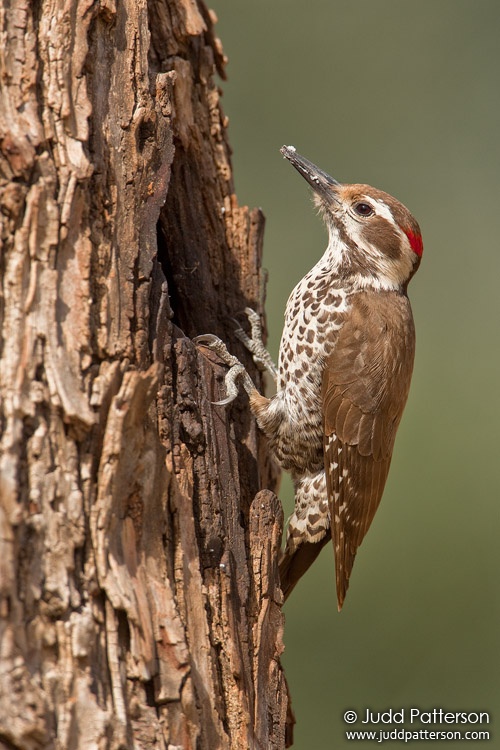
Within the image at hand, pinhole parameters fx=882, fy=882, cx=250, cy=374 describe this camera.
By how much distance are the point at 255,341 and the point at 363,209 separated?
93 centimetres

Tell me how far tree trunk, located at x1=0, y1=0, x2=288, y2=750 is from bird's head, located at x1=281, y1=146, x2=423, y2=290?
1.41 meters

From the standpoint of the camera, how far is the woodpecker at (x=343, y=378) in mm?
4285

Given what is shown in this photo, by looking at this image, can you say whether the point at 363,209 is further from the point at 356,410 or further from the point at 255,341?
the point at 356,410

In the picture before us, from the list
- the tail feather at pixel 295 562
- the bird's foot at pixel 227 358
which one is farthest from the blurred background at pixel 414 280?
the bird's foot at pixel 227 358

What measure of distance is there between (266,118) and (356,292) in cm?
465

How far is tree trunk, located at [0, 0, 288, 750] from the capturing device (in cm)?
243

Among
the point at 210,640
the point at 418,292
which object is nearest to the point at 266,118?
the point at 418,292

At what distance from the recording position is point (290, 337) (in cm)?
438

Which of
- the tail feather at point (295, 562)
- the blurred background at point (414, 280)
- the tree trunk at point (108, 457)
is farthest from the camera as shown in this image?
the blurred background at point (414, 280)

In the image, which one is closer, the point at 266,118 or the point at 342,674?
the point at 342,674

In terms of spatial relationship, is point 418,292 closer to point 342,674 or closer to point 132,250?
point 342,674

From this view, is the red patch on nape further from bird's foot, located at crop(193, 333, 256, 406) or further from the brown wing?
bird's foot, located at crop(193, 333, 256, 406)

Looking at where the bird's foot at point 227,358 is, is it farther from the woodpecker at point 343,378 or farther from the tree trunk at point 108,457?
the tree trunk at point 108,457

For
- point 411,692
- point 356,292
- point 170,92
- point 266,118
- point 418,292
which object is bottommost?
point 411,692
